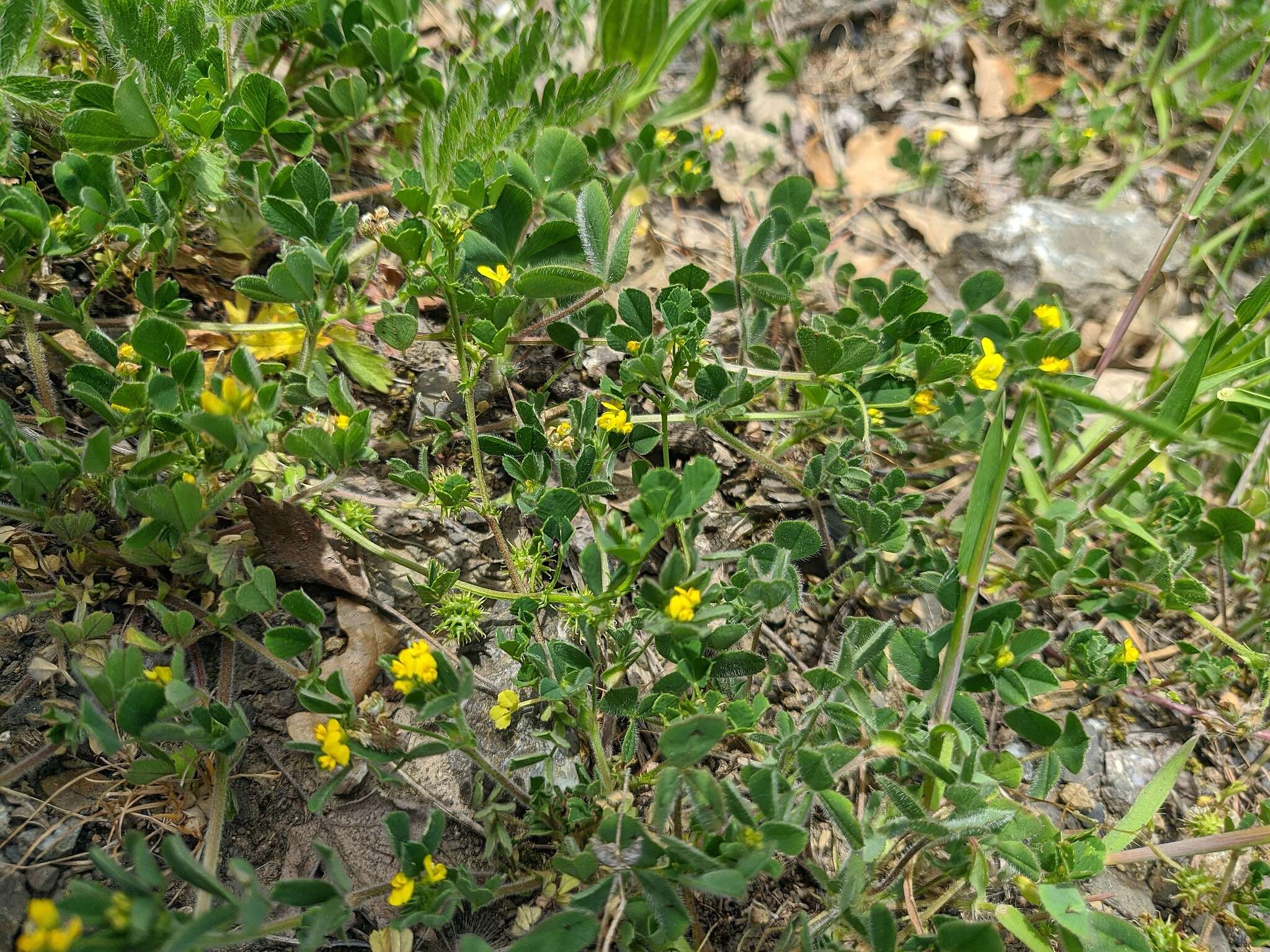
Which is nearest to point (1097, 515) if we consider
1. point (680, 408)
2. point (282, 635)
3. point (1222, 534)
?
point (1222, 534)

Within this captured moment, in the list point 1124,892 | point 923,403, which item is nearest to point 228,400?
point 923,403

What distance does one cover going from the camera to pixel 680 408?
2.25 metres

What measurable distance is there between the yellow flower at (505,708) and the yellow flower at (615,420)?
688mm

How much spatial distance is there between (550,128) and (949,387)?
1.38 meters

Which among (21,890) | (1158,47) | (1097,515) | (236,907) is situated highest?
(1158,47)

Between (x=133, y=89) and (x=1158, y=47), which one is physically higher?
(x=1158, y=47)

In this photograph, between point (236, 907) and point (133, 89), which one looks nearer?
point (236, 907)

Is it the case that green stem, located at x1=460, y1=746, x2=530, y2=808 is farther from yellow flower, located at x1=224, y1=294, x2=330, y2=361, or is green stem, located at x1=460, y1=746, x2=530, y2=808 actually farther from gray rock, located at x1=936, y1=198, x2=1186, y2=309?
gray rock, located at x1=936, y1=198, x2=1186, y2=309

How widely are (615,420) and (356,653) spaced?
89cm

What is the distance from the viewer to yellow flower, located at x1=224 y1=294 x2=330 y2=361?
2.46 m

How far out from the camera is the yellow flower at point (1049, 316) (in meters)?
2.65

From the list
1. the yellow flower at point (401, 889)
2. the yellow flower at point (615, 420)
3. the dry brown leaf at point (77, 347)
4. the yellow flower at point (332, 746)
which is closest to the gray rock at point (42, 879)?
the yellow flower at point (332, 746)

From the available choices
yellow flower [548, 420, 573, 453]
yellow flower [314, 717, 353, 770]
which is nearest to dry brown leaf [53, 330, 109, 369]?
yellow flower [548, 420, 573, 453]

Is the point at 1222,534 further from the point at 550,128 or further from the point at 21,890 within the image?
the point at 21,890
